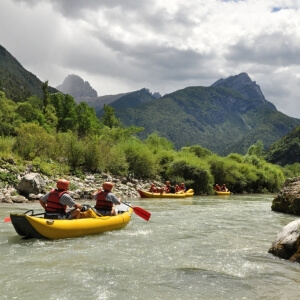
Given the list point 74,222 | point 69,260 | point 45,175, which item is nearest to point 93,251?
point 69,260

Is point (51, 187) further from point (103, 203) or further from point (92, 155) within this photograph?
point (103, 203)

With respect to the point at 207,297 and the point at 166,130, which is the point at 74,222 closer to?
the point at 207,297

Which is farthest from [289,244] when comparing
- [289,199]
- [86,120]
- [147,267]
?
[86,120]

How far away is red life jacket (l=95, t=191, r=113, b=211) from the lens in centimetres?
1060

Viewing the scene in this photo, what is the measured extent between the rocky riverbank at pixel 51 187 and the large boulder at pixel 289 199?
9485 mm

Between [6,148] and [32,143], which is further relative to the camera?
[32,143]

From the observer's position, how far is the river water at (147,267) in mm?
5262

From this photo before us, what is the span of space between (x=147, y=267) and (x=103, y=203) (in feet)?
14.3

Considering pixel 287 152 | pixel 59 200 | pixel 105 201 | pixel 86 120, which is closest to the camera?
pixel 59 200

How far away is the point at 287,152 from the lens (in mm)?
107375

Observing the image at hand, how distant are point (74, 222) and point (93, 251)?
1516 mm

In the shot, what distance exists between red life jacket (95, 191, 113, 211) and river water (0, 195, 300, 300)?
848mm

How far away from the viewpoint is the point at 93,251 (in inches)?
303

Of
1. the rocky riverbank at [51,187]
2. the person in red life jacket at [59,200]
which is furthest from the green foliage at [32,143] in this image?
the person in red life jacket at [59,200]
